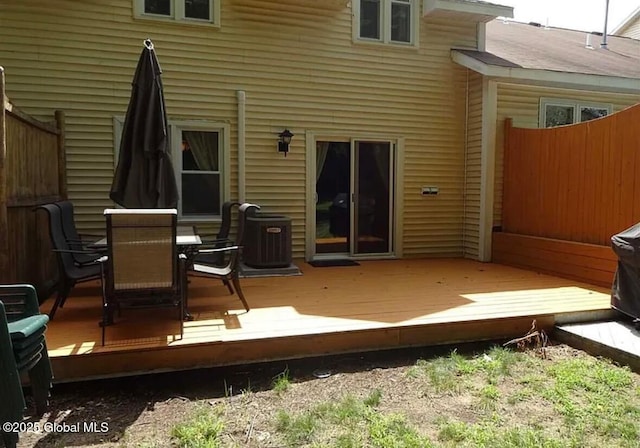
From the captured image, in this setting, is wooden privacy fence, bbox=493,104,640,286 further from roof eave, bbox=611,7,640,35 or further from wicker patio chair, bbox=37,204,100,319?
roof eave, bbox=611,7,640,35

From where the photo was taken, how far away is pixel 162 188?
4.72 meters

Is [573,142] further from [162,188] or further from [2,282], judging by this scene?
[2,282]

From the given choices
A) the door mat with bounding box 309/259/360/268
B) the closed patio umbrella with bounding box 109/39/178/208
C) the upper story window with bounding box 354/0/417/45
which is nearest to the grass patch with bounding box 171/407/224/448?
the closed patio umbrella with bounding box 109/39/178/208

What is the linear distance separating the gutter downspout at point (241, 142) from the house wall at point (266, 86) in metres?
0.07

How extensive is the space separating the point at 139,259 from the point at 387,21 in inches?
229

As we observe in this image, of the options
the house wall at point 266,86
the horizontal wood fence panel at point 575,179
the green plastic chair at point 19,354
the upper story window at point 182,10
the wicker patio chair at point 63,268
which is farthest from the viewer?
the upper story window at point 182,10

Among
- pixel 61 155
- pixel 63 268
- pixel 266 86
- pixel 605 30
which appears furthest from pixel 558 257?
pixel 605 30

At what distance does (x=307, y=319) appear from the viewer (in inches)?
162

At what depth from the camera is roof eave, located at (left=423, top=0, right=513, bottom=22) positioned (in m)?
7.27

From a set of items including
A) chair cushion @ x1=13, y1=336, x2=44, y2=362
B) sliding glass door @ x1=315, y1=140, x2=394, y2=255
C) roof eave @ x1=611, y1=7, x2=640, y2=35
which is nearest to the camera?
chair cushion @ x1=13, y1=336, x2=44, y2=362

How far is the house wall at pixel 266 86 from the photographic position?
6105mm

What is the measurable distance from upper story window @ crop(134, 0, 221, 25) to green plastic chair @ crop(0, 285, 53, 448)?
4.86 meters

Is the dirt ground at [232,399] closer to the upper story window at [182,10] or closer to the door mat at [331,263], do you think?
the door mat at [331,263]

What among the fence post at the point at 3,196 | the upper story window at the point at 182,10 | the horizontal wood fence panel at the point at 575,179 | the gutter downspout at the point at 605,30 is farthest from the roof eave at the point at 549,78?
the fence post at the point at 3,196
